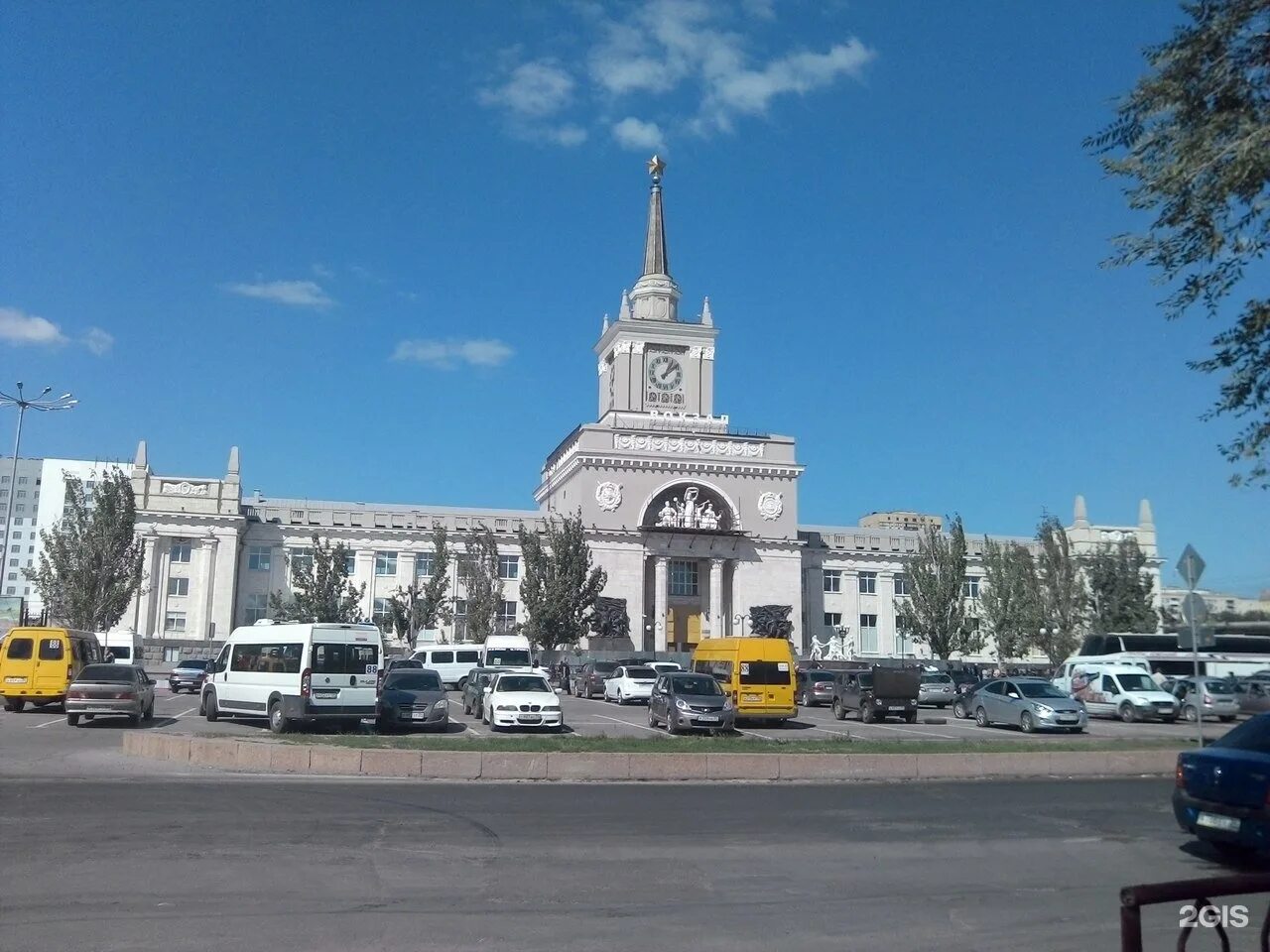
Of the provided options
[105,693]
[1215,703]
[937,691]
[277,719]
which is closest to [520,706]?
[277,719]

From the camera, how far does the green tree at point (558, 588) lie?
59.1 meters

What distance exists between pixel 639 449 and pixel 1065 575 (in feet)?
91.8

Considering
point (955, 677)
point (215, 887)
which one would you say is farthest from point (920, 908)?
point (955, 677)

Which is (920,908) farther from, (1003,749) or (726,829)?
(1003,749)

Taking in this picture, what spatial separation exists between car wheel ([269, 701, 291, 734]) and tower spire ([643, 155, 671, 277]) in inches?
2443

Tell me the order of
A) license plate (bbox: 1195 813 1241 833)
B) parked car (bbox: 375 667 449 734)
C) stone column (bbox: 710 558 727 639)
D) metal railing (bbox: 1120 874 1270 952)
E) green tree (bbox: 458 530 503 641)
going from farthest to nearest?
stone column (bbox: 710 558 727 639) < green tree (bbox: 458 530 503 641) < parked car (bbox: 375 667 449 734) < license plate (bbox: 1195 813 1241 833) < metal railing (bbox: 1120 874 1270 952)

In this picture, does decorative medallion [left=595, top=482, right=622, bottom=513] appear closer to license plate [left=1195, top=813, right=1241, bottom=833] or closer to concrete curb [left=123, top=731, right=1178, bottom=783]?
concrete curb [left=123, top=731, right=1178, bottom=783]

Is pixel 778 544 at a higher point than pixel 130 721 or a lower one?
higher

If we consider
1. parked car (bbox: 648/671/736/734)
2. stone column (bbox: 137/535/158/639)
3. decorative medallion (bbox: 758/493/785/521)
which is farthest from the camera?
decorative medallion (bbox: 758/493/785/521)

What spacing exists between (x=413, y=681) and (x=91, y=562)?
33.4 meters

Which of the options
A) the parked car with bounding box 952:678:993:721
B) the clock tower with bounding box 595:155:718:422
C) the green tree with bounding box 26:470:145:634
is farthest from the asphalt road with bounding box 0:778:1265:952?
the clock tower with bounding box 595:155:718:422

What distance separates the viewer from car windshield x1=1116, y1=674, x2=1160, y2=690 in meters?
35.1

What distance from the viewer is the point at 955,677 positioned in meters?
50.1

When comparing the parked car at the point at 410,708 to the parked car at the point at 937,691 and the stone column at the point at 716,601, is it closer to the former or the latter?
the parked car at the point at 937,691
